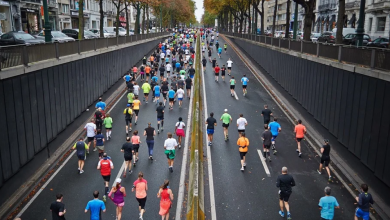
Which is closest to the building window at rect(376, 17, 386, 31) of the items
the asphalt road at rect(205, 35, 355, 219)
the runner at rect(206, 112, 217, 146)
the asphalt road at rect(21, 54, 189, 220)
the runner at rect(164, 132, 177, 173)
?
the asphalt road at rect(205, 35, 355, 219)

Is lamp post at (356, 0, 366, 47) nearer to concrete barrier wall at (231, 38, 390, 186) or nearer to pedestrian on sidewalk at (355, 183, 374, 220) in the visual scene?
concrete barrier wall at (231, 38, 390, 186)

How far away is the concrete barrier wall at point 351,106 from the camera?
12425 millimetres

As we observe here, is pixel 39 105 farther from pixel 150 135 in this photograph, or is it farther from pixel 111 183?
pixel 150 135

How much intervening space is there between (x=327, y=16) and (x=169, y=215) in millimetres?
67920

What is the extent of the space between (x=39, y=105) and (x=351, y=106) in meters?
13.5

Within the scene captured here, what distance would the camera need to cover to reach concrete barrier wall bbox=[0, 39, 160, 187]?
484 inches

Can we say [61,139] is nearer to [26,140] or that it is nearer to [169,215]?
[26,140]

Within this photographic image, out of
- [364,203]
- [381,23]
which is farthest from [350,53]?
[381,23]

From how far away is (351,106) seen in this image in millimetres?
15234

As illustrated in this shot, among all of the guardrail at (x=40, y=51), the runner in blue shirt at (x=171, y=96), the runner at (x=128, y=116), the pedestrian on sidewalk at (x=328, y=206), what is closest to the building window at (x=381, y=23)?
the runner in blue shirt at (x=171, y=96)

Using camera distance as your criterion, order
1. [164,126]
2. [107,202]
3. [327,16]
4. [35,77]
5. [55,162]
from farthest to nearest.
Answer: [327,16] → [164,126] → [55,162] → [35,77] → [107,202]

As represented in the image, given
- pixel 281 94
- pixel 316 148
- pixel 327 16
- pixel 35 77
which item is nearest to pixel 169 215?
pixel 35 77

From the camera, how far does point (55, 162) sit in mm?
16031

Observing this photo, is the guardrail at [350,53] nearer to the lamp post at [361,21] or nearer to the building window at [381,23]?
the lamp post at [361,21]
